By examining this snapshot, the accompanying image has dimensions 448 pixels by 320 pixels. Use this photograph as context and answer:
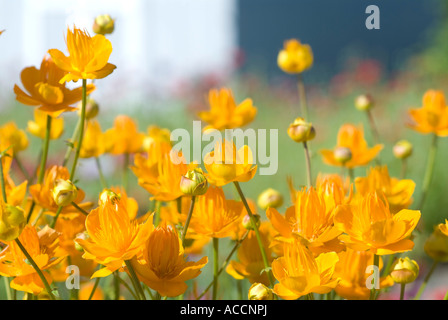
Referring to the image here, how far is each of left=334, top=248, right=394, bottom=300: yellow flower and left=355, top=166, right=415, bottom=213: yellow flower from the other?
63 mm

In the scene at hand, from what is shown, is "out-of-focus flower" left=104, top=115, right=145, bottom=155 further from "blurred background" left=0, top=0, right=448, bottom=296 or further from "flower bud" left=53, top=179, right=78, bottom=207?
"blurred background" left=0, top=0, right=448, bottom=296

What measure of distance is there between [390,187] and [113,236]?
0.92ft

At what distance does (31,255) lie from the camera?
19.8 inches

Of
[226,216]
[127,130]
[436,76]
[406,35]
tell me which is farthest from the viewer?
[406,35]

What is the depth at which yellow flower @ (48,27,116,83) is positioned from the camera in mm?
523

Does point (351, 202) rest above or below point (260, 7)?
below

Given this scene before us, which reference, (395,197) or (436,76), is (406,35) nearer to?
(436,76)

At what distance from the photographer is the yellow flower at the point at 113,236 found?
463 mm

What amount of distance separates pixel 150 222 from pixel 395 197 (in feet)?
0.85

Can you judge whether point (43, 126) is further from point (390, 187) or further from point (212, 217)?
point (390, 187)

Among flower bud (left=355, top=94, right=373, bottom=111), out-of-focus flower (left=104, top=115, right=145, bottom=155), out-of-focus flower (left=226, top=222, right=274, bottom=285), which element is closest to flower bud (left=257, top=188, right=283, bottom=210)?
out-of-focus flower (left=226, top=222, right=274, bottom=285)
